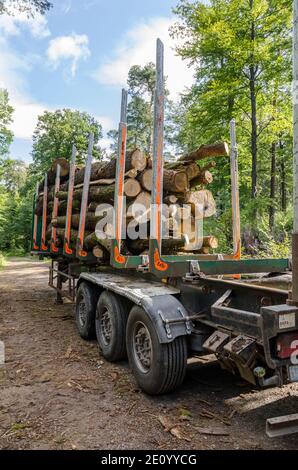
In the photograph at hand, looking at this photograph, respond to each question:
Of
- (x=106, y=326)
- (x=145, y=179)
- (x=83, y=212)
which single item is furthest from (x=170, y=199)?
(x=106, y=326)

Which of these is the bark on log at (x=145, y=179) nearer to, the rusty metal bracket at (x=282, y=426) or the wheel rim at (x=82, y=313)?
the wheel rim at (x=82, y=313)

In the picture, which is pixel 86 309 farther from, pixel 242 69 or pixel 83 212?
pixel 242 69

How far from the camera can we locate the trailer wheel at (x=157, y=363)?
3574mm

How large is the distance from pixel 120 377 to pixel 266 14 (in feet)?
43.2

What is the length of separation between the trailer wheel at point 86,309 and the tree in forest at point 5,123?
2577 centimetres

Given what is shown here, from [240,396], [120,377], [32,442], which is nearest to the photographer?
[32,442]

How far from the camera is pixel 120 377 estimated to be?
4375 millimetres

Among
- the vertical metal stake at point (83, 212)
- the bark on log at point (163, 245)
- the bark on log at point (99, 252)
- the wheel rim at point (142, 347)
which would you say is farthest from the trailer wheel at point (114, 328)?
the vertical metal stake at point (83, 212)

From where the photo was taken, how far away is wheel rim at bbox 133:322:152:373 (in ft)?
12.8

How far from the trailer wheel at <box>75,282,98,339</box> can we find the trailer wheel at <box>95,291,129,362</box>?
636 mm

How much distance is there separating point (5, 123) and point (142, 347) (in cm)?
2940

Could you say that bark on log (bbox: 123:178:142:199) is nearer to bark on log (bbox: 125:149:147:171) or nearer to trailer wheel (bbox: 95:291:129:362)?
bark on log (bbox: 125:149:147:171)
